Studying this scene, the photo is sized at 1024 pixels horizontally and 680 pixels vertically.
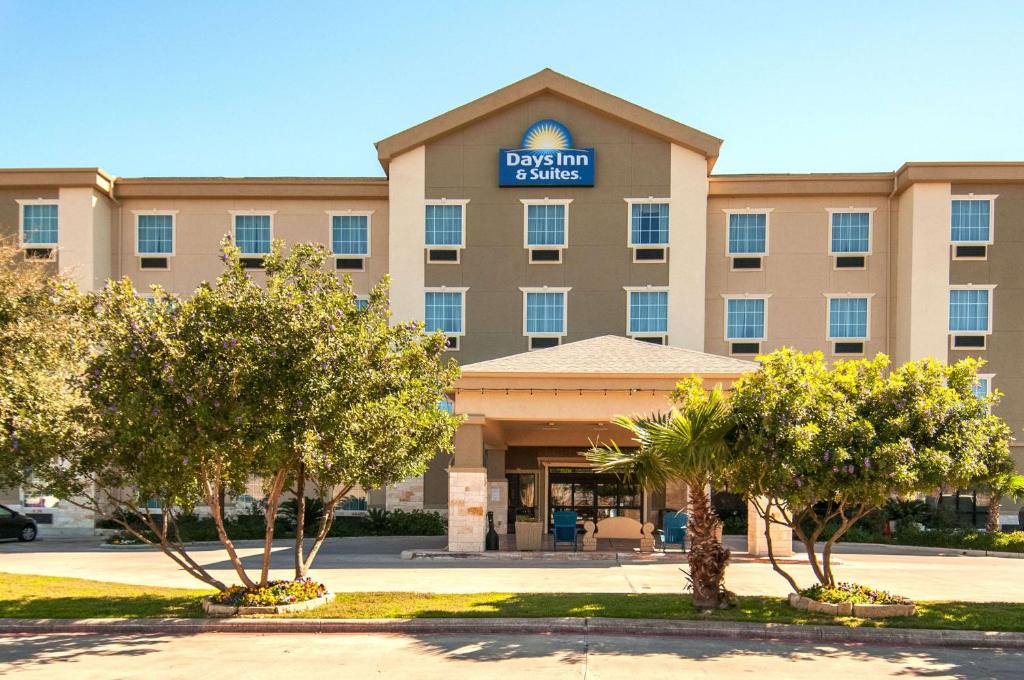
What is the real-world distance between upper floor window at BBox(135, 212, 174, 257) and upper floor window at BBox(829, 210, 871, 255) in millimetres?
24245

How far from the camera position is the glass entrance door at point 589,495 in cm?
3225

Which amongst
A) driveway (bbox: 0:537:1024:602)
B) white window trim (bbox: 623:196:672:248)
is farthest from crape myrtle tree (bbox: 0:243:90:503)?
white window trim (bbox: 623:196:672:248)

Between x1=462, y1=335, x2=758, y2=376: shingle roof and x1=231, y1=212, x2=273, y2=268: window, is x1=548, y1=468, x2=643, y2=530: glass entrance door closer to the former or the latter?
x1=462, y1=335, x2=758, y2=376: shingle roof

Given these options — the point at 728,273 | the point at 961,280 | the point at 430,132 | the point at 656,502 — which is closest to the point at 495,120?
the point at 430,132

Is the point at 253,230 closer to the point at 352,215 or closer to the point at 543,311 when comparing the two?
the point at 352,215

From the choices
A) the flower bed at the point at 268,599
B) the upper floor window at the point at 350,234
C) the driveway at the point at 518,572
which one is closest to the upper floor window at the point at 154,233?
the upper floor window at the point at 350,234

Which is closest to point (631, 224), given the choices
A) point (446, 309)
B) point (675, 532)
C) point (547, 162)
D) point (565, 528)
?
point (547, 162)

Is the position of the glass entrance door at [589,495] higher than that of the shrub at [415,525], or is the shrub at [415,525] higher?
the glass entrance door at [589,495]

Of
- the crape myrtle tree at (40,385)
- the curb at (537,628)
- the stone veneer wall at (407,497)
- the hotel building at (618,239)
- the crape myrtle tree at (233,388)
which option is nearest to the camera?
the curb at (537,628)

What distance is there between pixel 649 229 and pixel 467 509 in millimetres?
13643

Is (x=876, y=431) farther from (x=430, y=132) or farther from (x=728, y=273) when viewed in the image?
(x=430, y=132)

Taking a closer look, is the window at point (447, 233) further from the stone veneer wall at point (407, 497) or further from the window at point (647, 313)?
the stone veneer wall at point (407, 497)

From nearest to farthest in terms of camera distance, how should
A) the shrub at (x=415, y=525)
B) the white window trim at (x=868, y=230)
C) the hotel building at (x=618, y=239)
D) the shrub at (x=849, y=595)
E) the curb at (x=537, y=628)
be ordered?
1. the curb at (x=537, y=628)
2. the shrub at (x=849, y=595)
3. the shrub at (x=415, y=525)
4. the hotel building at (x=618, y=239)
5. the white window trim at (x=868, y=230)

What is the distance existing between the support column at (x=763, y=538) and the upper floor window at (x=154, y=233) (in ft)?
75.6
